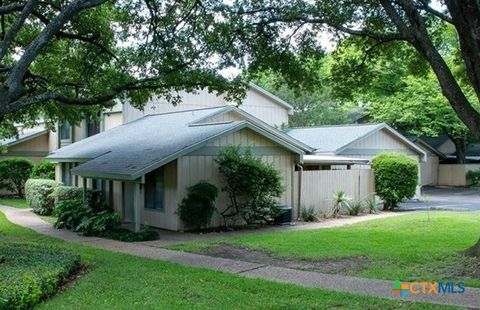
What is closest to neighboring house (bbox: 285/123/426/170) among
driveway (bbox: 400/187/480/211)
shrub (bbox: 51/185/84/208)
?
driveway (bbox: 400/187/480/211)

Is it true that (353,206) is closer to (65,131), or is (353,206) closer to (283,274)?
(283,274)

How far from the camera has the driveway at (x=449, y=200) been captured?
973 inches

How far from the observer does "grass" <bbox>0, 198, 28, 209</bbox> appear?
26.1m

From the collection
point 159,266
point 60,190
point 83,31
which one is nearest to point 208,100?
point 60,190

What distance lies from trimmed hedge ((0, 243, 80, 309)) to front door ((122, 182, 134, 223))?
28.2ft

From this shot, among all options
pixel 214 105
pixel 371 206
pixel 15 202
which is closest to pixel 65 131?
pixel 15 202

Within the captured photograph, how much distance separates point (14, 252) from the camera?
10.7 meters

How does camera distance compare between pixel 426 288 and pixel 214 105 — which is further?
pixel 214 105

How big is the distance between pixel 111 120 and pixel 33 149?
9793mm

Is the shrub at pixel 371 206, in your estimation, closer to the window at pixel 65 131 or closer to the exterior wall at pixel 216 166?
the exterior wall at pixel 216 166

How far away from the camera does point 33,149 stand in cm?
3409

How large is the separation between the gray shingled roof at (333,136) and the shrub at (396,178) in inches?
175

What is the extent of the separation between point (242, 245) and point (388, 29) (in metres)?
7.14

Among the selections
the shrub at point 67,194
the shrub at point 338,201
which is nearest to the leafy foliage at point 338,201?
the shrub at point 338,201
